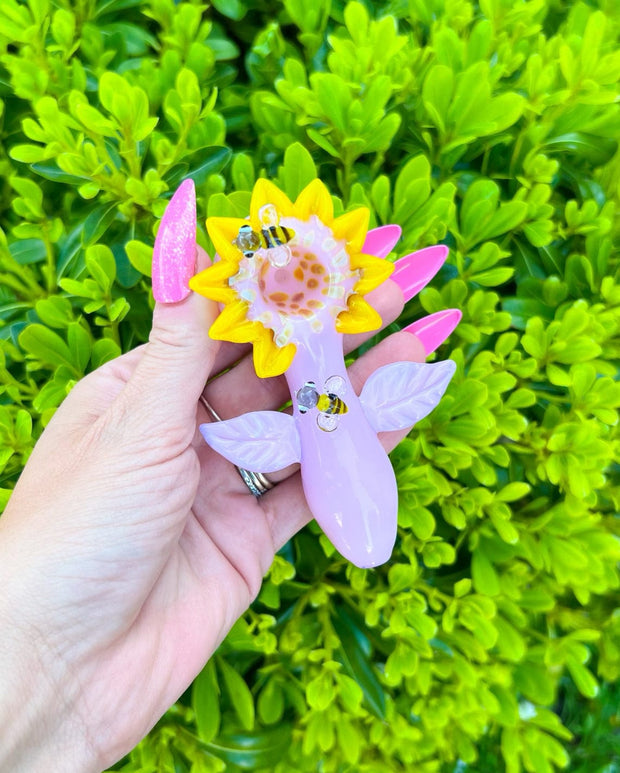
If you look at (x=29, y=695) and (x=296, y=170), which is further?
(x=296, y=170)

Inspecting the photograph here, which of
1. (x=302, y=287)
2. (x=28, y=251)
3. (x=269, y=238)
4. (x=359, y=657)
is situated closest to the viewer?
(x=269, y=238)

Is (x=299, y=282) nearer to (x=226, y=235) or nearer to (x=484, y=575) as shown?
(x=226, y=235)

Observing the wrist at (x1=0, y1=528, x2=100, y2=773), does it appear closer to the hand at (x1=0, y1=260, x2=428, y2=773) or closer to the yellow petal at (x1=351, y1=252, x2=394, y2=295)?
the hand at (x1=0, y1=260, x2=428, y2=773)

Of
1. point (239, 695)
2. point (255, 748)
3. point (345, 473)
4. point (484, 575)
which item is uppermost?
point (345, 473)

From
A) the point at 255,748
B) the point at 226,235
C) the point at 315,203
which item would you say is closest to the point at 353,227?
the point at 315,203

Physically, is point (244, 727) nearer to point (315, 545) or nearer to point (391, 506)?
point (315, 545)

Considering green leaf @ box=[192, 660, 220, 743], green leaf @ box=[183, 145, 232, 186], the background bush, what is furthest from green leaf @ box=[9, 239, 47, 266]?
green leaf @ box=[192, 660, 220, 743]

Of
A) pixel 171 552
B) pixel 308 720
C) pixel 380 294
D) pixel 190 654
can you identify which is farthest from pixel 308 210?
pixel 308 720
